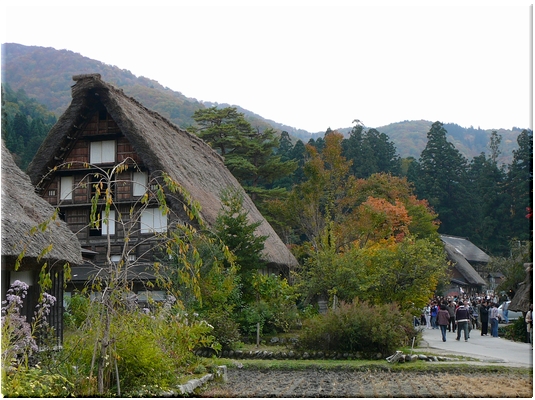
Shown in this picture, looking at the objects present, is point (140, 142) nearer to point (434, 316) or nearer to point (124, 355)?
point (124, 355)

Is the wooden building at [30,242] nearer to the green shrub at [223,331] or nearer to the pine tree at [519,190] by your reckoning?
the green shrub at [223,331]

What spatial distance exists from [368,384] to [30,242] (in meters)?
6.66

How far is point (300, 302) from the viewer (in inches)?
976

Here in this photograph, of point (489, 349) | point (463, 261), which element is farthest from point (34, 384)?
point (463, 261)

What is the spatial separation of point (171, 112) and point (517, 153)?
4009 centimetres

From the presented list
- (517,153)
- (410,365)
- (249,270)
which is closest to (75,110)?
(249,270)

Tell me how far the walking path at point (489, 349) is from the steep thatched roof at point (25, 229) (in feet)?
33.7

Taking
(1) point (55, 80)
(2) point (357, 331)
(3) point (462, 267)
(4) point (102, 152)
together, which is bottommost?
(2) point (357, 331)

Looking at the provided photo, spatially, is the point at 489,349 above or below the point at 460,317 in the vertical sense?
below

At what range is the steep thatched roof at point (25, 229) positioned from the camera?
1098 cm

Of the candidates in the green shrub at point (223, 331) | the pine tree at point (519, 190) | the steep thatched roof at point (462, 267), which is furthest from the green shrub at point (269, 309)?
the pine tree at point (519, 190)

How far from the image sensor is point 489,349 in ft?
59.7

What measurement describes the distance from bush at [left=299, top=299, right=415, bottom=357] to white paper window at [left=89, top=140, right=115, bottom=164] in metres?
10.7

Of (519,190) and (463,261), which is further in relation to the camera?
(463,261)
